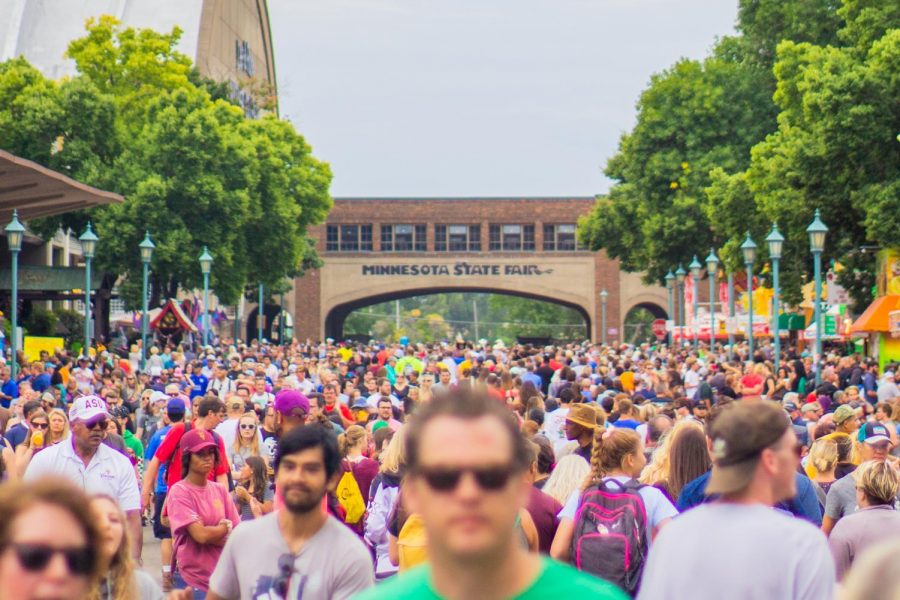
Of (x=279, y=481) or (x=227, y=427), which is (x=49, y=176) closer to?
(x=227, y=427)

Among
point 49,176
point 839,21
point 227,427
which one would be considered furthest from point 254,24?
point 227,427

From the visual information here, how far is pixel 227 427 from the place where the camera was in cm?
1368

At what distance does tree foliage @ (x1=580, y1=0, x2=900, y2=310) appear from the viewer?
3603 centimetres

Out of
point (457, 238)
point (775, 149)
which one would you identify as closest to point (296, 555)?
point (775, 149)

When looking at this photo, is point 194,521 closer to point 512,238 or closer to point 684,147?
point 684,147

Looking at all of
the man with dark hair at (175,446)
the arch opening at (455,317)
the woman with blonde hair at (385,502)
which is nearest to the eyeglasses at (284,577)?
the woman with blonde hair at (385,502)

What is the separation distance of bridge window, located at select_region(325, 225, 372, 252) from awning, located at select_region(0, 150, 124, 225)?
144ft

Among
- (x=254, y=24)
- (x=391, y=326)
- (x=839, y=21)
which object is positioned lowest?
(x=391, y=326)

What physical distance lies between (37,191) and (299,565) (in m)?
33.5

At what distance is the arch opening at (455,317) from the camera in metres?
88.5

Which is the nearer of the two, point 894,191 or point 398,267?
point 894,191

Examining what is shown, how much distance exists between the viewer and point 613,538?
760 centimetres

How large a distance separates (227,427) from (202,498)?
4428 millimetres

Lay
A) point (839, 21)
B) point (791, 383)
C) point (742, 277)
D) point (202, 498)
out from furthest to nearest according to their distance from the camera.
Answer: point (742, 277) < point (839, 21) < point (791, 383) < point (202, 498)
